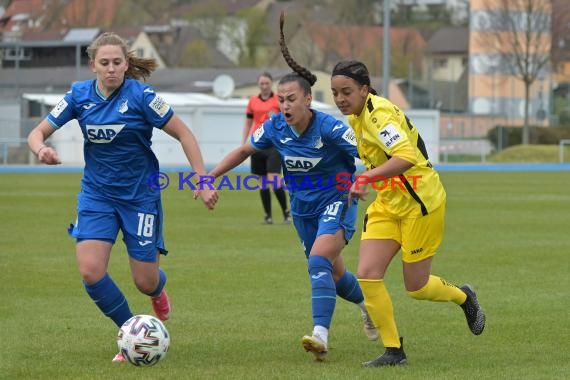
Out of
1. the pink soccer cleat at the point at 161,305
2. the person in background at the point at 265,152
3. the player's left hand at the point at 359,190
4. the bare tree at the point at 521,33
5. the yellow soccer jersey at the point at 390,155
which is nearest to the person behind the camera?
the player's left hand at the point at 359,190

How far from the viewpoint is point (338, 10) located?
102062 millimetres

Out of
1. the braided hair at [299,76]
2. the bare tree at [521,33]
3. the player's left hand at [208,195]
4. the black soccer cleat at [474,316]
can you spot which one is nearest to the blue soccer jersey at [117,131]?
the player's left hand at [208,195]

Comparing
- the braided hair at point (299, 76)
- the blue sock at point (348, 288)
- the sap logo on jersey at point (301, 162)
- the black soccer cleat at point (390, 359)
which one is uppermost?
the braided hair at point (299, 76)

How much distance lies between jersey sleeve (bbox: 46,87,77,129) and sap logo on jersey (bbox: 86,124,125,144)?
0.20 meters

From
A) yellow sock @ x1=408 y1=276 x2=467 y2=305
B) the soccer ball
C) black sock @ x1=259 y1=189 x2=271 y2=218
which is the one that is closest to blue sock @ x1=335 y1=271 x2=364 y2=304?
yellow sock @ x1=408 y1=276 x2=467 y2=305

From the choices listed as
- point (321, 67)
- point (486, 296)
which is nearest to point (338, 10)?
point (321, 67)

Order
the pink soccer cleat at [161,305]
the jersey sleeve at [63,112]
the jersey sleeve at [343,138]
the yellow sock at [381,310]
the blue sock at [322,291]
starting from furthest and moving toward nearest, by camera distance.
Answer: the pink soccer cleat at [161,305] < the jersey sleeve at [343,138] < the jersey sleeve at [63,112] < the blue sock at [322,291] < the yellow sock at [381,310]

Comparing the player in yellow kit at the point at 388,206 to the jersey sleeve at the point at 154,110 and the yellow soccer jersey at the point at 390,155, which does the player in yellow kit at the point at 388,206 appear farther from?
the jersey sleeve at the point at 154,110

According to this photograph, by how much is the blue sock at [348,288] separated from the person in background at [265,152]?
8.96 meters

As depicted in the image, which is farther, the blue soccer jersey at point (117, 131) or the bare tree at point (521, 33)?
the bare tree at point (521, 33)

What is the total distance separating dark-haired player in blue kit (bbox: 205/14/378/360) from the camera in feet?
25.2

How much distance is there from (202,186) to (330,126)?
0.97 meters

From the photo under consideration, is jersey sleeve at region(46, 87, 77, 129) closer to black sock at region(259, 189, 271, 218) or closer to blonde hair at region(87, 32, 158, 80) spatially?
blonde hair at region(87, 32, 158, 80)

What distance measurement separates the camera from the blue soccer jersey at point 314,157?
7.82 meters
